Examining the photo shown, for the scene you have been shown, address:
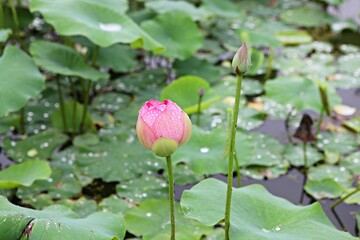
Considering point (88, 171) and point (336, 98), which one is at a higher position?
point (336, 98)

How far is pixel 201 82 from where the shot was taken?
83.7 inches

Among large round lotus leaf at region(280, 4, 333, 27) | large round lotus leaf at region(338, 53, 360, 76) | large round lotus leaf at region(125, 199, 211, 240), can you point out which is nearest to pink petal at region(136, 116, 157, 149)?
large round lotus leaf at region(125, 199, 211, 240)

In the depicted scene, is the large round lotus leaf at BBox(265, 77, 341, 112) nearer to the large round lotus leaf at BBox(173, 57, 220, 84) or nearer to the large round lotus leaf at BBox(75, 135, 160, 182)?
the large round lotus leaf at BBox(173, 57, 220, 84)

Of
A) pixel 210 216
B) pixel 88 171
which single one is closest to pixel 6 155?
pixel 88 171

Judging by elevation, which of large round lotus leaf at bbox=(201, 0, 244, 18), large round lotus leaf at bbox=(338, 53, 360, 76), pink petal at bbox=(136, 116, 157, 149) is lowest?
large round lotus leaf at bbox=(338, 53, 360, 76)

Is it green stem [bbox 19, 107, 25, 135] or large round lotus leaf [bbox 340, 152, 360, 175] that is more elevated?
large round lotus leaf [bbox 340, 152, 360, 175]

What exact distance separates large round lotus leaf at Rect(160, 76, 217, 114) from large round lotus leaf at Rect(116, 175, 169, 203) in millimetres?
327

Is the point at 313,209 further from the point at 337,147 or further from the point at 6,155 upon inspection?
the point at 6,155

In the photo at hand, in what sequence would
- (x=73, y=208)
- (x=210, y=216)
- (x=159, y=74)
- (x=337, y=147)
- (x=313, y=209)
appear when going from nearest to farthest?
1. (x=210, y=216)
2. (x=313, y=209)
3. (x=73, y=208)
4. (x=337, y=147)
5. (x=159, y=74)

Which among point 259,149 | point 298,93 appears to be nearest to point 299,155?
point 259,149

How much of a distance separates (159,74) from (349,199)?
109cm

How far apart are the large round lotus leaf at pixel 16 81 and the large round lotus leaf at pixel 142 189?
0.41 meters

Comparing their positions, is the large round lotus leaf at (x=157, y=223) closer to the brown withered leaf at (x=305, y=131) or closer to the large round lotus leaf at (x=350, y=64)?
the brown withered leaf at (x=305, y=131)

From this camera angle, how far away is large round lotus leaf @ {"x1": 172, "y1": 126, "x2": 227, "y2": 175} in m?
1.71
